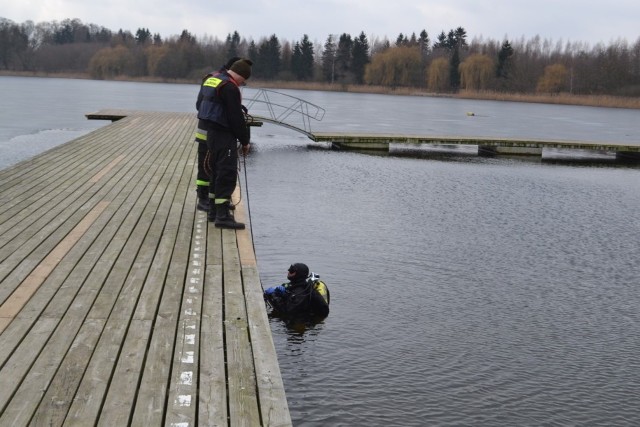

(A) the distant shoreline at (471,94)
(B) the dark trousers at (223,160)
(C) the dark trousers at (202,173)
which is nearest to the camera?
(B) the dark trousers at (223,160)

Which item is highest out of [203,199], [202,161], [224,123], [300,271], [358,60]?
[358,60]

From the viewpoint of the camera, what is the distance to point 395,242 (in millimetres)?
11406

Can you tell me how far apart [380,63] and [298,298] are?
92767mm

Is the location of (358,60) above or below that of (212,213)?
above

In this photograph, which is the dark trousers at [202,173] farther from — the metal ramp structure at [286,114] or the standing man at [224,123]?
the metal ramp structure at [286,114]

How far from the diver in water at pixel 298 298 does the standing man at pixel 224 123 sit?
0.93m

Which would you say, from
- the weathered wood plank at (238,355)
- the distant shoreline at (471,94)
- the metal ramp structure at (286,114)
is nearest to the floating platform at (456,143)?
the metal ramp structure at (286,114)

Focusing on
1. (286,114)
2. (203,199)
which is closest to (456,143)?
(203,199)

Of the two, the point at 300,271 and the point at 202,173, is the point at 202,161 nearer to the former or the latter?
the point at 202,173

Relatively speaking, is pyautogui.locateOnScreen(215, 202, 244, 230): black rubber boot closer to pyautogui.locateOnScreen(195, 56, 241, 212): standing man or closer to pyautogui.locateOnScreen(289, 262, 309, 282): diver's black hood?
pyautogui.locateOnScreen(195, 56, 241, 212): standing man

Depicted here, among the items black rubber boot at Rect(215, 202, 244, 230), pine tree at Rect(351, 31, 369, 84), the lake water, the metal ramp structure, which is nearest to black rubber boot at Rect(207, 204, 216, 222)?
black rubber boot at Rect(215, 202, 244, 230)

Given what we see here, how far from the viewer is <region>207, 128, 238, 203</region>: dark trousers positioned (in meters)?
6.95

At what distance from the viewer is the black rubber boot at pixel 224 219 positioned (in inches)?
281

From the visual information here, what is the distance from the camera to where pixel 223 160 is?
699 centimetres
